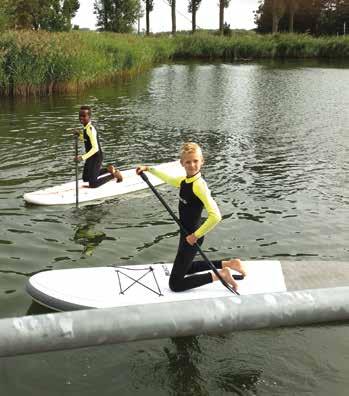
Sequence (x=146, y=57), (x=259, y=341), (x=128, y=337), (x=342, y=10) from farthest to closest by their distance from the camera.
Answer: (x=342, y=10)
(x=146, y=57)
(x=259, y=341)
(x=128, y=337)

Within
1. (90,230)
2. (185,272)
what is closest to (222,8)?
(90,230)

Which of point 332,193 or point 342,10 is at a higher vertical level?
point 342,10

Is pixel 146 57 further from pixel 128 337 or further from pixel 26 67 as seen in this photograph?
pixel 128 337

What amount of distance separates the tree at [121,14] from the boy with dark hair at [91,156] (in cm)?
5099

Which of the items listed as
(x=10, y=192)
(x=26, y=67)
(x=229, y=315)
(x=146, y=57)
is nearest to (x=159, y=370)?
(x=229, y=315)

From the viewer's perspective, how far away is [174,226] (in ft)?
32.7

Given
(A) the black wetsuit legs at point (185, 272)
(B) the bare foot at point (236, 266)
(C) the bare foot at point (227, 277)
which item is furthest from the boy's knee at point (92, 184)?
(C) the bare foot at point (227, 277)

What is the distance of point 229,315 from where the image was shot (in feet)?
5.93

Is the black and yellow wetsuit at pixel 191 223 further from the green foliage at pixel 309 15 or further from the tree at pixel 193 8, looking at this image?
the green foliage at pixel 309 15

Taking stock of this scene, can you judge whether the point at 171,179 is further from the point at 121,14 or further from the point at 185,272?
the point at 121,14

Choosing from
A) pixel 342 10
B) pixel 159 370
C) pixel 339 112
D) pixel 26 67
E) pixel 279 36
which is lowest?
pixel 159 370

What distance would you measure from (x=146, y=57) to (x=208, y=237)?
98.6ft

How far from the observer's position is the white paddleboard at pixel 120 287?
21.0 feet

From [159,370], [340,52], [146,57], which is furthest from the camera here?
[340,52]
